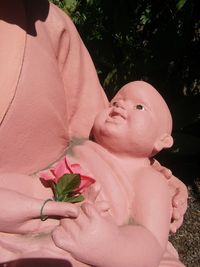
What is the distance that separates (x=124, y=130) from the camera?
1.78 meters

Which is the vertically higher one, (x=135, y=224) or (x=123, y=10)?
(x=123, y=10)

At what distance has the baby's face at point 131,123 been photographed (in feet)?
5.85

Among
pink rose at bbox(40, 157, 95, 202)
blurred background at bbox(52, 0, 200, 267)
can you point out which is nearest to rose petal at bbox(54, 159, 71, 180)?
pink rose at bbox(40, 157, 95, 202)

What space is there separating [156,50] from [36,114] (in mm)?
1896

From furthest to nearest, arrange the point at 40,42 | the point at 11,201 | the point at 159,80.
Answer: the point at 159,80 → the point at 40,42 → the point at 11,201

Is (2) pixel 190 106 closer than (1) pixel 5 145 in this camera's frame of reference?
No

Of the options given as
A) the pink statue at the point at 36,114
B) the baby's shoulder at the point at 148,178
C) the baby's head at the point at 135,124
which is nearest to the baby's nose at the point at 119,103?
the baby's head at the point at 135,124

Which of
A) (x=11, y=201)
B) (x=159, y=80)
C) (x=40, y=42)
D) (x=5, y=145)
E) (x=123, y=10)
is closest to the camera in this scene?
A: (x=11, y=201)

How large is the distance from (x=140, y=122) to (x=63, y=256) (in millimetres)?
564

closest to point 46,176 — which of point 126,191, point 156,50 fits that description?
point 126,191

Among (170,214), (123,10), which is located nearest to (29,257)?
(170,214)

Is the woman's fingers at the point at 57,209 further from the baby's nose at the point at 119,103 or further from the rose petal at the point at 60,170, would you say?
the baby's nose at the point at 119,103

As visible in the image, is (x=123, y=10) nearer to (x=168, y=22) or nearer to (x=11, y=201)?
(x=168, y=22)

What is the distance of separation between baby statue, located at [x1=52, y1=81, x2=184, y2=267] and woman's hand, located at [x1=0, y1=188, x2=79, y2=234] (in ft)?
0.14
